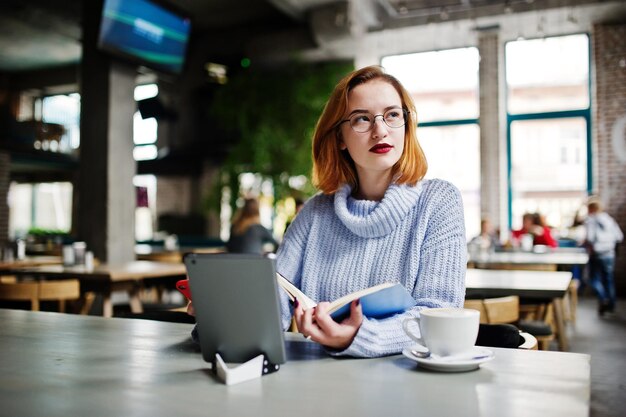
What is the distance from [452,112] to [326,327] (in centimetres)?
942

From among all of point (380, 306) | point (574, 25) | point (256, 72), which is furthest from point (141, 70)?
point (574, 25)

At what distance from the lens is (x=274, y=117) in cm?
990

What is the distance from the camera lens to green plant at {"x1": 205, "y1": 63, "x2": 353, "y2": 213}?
9.62 metres

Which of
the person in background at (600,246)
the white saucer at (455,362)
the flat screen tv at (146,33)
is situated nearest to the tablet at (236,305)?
the white saucer at (455,362)

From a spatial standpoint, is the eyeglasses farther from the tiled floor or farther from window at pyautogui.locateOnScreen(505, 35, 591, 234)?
window at pyautogui.locateOnScreen(505, 35, 591, 234)

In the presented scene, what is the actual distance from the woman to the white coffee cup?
0.22m

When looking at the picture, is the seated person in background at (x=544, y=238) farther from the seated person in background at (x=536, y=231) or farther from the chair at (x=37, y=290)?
the chair at (x=37, y=290)

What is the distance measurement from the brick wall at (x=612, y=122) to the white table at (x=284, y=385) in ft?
28.6

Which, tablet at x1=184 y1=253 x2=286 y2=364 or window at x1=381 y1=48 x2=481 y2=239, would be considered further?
window at x1=381 y1=48 x2=481 y2=239

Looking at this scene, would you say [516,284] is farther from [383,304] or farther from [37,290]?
[37,290]

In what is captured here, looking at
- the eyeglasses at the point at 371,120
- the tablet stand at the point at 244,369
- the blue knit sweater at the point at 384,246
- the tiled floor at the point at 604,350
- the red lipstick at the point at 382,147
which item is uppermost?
the eyeglasses at the point at 371,120

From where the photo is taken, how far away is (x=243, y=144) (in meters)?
10.0

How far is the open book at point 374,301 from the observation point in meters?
1.11

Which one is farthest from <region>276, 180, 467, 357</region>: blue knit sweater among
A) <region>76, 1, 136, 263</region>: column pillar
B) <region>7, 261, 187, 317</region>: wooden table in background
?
<region>76, 1, 136, 263</region>: column pillar
